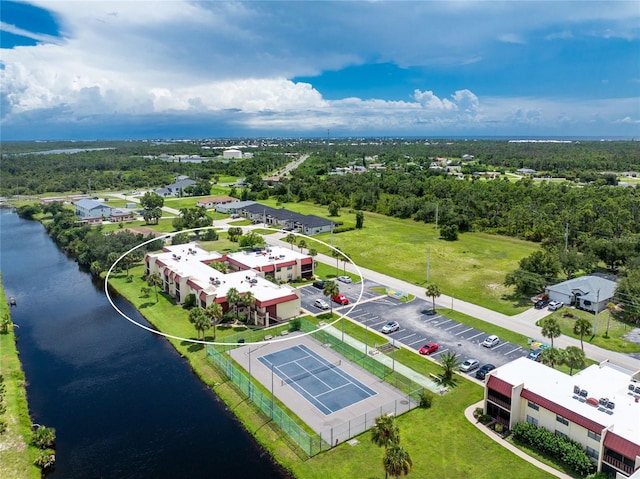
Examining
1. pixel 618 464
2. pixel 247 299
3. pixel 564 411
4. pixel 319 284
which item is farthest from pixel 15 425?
pixel 618 464

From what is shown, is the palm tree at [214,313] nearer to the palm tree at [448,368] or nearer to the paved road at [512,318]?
the palm tree at [448,368]

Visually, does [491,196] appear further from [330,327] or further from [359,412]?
[359,412]

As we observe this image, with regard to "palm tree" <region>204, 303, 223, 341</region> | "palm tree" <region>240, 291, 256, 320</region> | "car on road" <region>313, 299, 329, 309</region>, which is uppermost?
"palm tree" <region>240, 291, 256, 320</region>

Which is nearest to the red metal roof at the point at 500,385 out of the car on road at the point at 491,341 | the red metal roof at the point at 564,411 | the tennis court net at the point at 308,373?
the red metal roof at the point at 564,411

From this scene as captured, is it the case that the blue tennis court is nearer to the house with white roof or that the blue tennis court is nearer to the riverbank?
the riverbank

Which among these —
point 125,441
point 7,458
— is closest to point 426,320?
point 125,441

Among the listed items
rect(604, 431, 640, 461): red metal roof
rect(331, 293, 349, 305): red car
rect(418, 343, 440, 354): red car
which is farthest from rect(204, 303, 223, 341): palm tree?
rect(604, 431, 640, 461): red metal roof

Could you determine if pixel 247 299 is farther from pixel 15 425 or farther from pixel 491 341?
pixel 491 341
